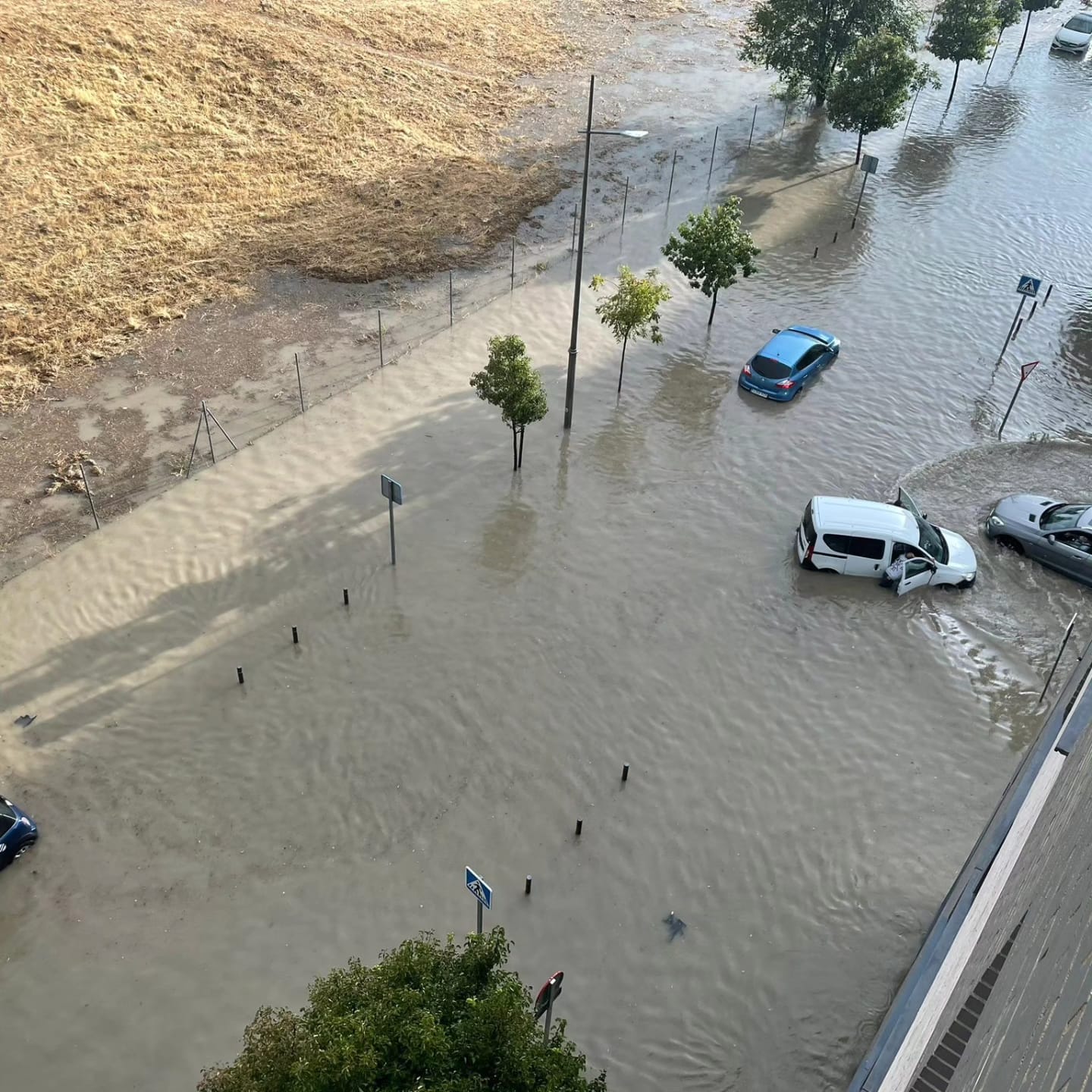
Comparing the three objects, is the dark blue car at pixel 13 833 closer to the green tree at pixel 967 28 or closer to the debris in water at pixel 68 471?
the debris in water at pixel 68 471

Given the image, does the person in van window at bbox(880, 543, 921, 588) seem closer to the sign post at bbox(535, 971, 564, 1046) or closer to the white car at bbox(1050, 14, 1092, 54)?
the sign post at bbox(535, 971, 564, 1046)

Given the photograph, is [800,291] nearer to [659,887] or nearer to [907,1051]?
[659,887]

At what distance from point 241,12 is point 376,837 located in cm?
3606

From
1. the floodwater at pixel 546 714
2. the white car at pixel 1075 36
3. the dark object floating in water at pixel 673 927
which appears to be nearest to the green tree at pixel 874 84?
the floodwater at pixel 546 714

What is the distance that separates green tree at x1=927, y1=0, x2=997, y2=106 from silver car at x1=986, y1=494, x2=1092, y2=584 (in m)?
29.9

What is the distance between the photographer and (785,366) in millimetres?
21719

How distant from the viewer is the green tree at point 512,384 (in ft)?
58.4

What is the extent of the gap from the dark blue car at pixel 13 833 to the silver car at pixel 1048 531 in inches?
661

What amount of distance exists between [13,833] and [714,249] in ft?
60.8

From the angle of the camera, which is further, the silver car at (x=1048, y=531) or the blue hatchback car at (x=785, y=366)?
the blue hatchback car at (x=785, y=366)

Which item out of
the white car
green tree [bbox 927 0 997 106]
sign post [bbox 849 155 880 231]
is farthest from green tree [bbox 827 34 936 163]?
the white car

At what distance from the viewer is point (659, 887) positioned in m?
12.4

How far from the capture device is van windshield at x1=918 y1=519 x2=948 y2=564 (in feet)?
55.2

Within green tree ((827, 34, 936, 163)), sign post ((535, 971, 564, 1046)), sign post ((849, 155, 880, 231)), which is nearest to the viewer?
sign post ((535, 971, 564, 1046))
